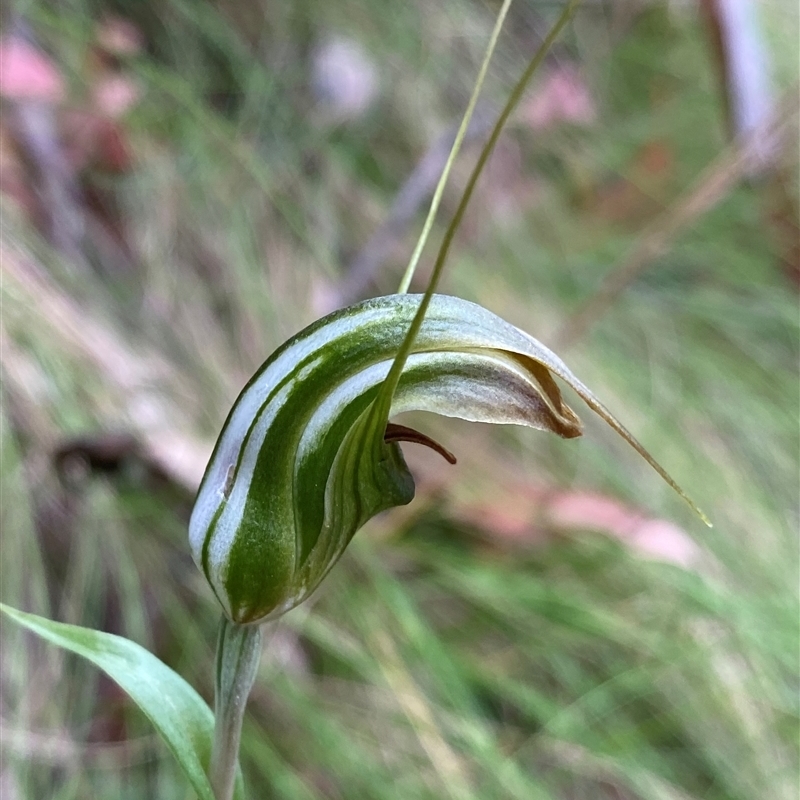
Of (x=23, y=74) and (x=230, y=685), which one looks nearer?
(x=230, y=685)

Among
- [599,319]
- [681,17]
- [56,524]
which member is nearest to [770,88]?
[681,17]

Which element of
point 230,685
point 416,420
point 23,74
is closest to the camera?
point 230,685

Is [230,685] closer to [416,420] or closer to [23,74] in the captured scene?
[416,420]

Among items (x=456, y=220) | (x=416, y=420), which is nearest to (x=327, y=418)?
(x=456, y=220)

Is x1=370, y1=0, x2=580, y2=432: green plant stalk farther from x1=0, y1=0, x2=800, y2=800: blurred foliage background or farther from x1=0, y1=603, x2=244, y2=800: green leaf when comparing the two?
x1=0, y1=0, x2=800, y2=800: blurred foliage background

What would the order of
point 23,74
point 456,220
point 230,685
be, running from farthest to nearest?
point 23,74 < point 230,685 < point 456,220

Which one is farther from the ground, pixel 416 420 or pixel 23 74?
pixel 23 74

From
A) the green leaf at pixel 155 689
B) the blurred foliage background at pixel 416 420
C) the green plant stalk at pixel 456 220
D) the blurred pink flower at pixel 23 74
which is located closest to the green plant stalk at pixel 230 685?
the green leaf at pixel 155 689

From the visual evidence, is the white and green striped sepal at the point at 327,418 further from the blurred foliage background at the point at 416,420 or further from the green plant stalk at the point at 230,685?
the blurred foliage background at the point at 416,420

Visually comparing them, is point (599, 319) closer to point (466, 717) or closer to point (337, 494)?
point (466, 717)
